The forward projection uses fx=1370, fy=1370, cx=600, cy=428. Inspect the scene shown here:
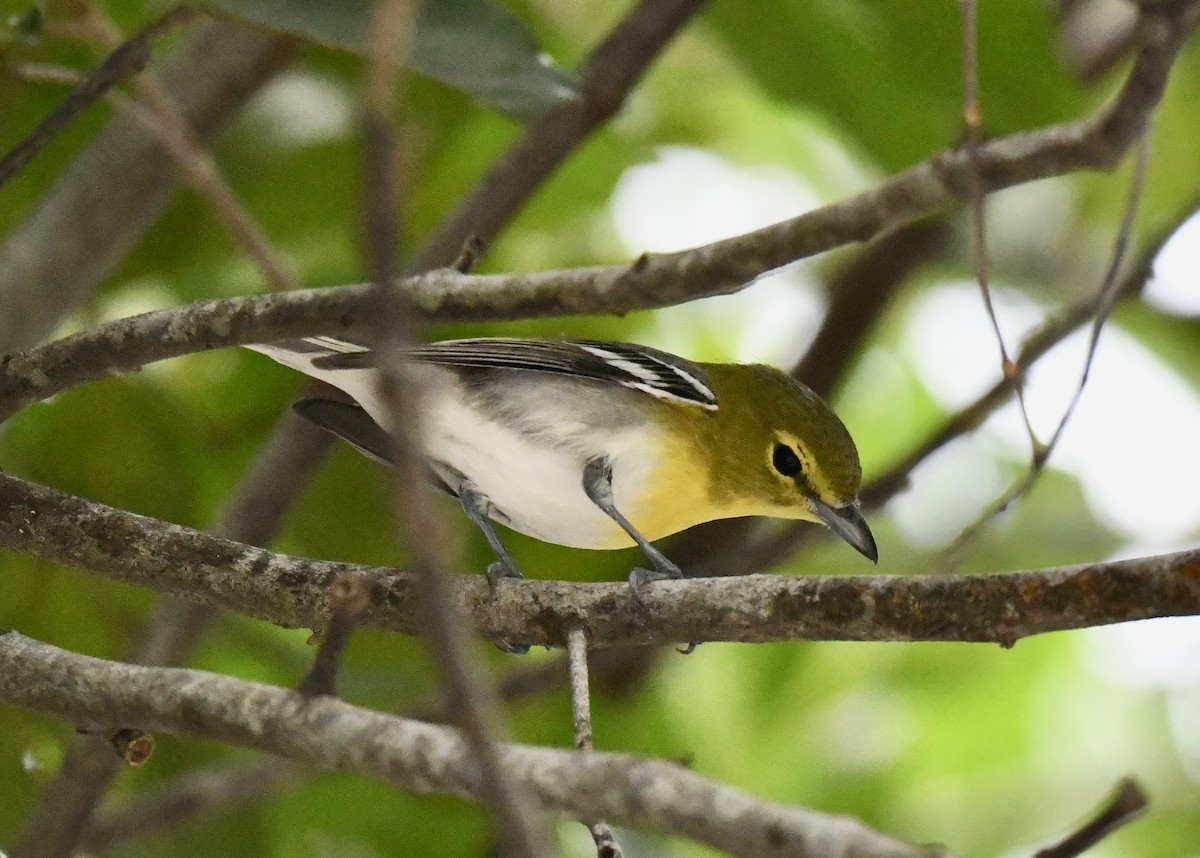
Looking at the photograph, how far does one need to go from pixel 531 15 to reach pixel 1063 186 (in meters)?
2.39

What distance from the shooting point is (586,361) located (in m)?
3.68

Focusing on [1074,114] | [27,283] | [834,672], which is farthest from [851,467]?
[27,283]

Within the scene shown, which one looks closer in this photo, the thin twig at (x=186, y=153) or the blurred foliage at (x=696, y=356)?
the thin twig at (x=186, y=153)

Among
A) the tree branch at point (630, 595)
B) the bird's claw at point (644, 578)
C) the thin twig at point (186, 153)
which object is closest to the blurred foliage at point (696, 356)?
the thin twig at point (186, 153)

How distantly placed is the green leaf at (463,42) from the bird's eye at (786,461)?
1296mm

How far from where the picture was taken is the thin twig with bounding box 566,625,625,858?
1856 millimetres

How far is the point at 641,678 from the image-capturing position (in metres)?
4.48

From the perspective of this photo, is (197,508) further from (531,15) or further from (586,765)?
(586,765)

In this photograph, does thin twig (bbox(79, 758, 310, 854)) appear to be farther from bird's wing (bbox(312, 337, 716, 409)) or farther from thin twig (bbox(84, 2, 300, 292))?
thin twig (bbox(84, 2, 300, 292))

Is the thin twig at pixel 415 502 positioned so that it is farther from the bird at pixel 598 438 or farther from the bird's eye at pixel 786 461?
the bird's eye at pixel 786 461

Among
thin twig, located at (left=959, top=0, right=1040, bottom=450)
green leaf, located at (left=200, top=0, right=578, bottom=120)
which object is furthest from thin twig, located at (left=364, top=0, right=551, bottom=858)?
green leaf, located at (left=200, top=0, right=578, bottom=120)

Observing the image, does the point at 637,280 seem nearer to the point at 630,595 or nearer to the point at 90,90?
the point at 630,595

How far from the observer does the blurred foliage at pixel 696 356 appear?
11.9 ft

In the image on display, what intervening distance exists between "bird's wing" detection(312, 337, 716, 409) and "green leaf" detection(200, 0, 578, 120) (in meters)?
0.83
